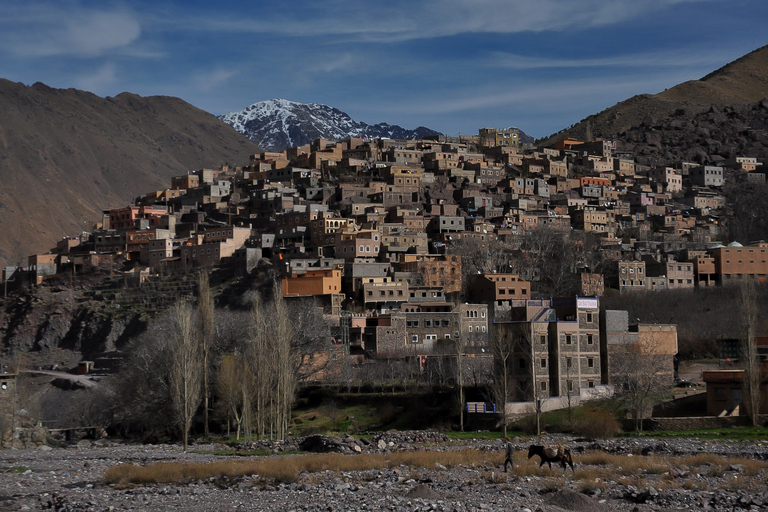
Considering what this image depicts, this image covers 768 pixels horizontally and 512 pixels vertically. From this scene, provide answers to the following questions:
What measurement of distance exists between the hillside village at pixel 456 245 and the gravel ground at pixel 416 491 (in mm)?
16658

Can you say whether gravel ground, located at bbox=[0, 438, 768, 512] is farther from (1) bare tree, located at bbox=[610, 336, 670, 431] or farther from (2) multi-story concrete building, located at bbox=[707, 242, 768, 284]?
(2) multi-story concrete building, located at bbox=[707, 242, 768, 284]

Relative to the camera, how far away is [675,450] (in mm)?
33781

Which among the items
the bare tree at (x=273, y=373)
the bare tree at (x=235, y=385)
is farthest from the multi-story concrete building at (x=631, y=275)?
the bare tree at (x=273, y=373)

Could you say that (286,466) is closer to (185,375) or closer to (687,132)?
(185,375)

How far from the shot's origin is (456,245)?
287 feet

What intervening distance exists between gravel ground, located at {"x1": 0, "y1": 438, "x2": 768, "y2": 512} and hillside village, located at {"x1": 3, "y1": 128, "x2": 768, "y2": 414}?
54.7 ft

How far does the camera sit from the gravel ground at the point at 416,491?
25.5 metres

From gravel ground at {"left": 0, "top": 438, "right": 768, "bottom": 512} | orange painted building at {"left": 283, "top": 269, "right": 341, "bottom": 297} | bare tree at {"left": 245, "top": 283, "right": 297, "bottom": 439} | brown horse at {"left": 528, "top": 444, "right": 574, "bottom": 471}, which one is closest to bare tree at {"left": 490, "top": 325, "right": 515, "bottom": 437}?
bare tree at {"left": 245, "top": 283, "right": 297, "bottom": 439}

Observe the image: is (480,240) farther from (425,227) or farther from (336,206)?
(336,206)

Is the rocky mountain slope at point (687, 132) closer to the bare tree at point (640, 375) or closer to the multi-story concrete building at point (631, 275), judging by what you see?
the multi-story concrete building at point (631, 275)

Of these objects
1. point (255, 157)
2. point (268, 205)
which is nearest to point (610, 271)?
point (268, 205)

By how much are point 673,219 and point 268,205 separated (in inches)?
1733

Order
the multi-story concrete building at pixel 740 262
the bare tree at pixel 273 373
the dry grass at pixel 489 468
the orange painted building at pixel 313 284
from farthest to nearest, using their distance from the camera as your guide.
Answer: the multi-story concrete building at pixel 740 262 → the orange painted building at pixel 313 284 → the bare tree at pixel 273 373 → the dry grass at pixel 489 468

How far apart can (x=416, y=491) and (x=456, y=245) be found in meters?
61.2
